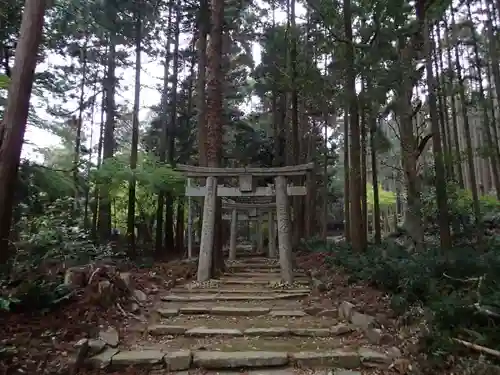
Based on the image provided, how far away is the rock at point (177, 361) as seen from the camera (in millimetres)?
3975

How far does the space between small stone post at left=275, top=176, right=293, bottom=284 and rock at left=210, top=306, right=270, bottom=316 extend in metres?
2.23

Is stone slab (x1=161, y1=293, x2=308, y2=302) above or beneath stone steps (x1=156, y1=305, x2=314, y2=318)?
above

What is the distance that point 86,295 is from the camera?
5047 mm

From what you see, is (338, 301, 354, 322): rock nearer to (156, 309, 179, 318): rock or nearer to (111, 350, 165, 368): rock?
(156, 309, 179, 318): rock

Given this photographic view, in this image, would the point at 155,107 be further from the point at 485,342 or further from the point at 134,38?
the point at 485,342

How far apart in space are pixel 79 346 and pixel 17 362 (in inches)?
24.7

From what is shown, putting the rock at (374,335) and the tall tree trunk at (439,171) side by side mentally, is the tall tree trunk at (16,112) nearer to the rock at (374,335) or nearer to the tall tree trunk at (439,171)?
the rock at (374,335)

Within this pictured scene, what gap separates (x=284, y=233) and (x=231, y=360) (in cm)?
492

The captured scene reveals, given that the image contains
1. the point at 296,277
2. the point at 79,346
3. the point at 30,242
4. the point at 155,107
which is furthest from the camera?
the point at 155,107

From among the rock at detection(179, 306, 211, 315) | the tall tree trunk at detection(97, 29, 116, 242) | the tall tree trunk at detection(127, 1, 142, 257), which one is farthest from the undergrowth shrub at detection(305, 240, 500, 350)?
the tall tree trunk at detection(97, 29, 116, 242)

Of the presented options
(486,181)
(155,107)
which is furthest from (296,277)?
(486,181)

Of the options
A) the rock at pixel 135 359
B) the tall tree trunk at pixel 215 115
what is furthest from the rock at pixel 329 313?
the tall tree trunk at pixel 215 115

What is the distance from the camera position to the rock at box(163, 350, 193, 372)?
3975mm

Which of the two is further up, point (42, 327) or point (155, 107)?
point (155, 107)
